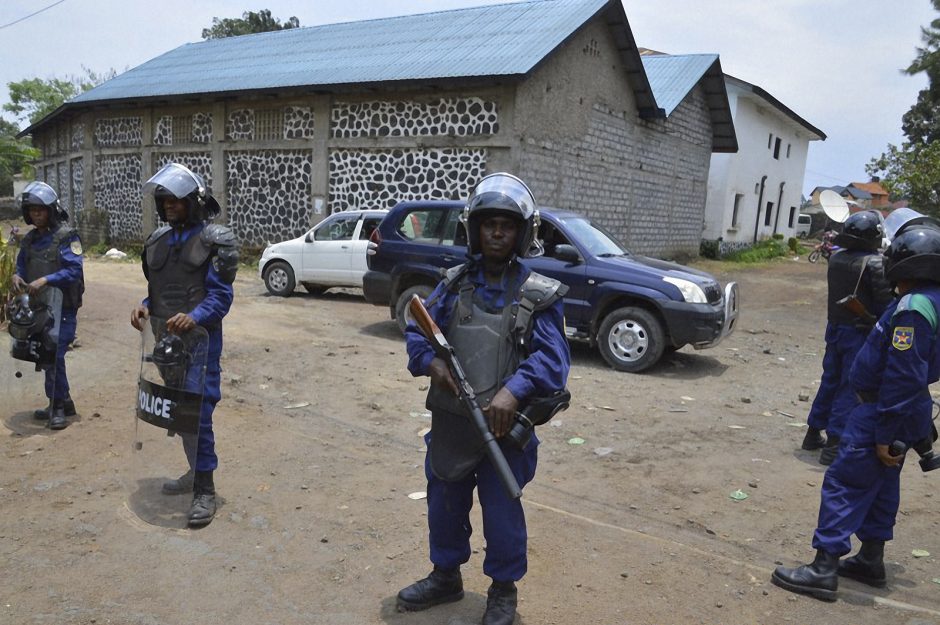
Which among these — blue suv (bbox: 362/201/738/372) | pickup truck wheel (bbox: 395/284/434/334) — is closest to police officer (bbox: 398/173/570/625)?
blue suv (bbox: 362/201/738/372)

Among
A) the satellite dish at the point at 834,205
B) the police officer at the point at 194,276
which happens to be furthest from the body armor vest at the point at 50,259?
the satellite dish at the point at 834,205

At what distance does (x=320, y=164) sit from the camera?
53.5 feet

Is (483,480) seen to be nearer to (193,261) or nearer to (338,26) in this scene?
(193,261)

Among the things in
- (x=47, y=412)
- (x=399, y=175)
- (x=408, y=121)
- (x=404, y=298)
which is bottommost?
(x=47, y=412)

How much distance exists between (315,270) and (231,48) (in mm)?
13095

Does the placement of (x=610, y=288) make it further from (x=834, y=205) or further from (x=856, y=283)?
(x=834, y=205)

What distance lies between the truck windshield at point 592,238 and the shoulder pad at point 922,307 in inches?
195

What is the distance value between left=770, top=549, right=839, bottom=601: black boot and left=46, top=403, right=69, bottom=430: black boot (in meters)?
5.11

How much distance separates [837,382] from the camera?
5.51 meters

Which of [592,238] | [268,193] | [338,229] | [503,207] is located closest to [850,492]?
[503,207]

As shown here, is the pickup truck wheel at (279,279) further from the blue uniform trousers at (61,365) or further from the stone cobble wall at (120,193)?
the stone cobble wall at (120,193)

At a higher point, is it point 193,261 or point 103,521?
point 193,261

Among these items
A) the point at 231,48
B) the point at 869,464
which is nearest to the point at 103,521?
the point at 869,464

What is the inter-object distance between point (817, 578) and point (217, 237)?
3539mm
